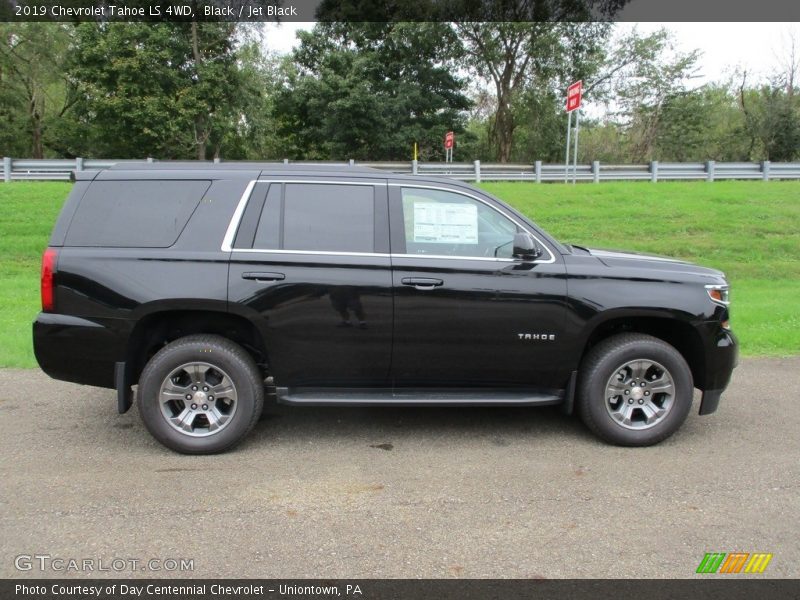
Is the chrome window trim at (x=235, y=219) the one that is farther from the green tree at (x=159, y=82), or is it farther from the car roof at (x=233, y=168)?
the green tree at (x=159, y=82)

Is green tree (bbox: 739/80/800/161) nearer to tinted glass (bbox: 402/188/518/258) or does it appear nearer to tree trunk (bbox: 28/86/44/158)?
tinted glass (bbox: 402/188/518/258)

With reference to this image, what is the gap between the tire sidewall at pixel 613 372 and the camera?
4465 millimetres

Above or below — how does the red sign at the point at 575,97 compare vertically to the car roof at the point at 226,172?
above

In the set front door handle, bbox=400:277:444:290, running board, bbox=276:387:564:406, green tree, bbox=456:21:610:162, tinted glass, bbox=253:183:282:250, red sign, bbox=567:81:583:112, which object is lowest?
running board, bbox=276:387:564:406

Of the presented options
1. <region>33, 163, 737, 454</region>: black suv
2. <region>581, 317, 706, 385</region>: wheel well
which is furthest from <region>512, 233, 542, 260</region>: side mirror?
<region>581, 317, 706, 385</region>: wheel well

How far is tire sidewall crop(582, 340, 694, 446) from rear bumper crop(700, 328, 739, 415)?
21cm

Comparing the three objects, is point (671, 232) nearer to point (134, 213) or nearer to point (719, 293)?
point (719, 293)

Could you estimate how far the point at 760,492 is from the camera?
12.5 ft

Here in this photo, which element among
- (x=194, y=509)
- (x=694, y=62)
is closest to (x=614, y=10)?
(x=694, y=62)

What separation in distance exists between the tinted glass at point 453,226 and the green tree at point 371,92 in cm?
2614

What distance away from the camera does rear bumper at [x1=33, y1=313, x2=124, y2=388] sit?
4297 mm

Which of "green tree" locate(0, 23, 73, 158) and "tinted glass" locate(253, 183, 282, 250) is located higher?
"green tree" locate(0, 23, 73, 158)

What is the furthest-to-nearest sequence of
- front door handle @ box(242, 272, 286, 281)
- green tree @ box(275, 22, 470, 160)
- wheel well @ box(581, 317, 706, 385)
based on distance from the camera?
1. green tree @ box(275, 22, 470, 160)
2. wheel well @ box(581, 317, 706, 385)
3. front door handle @ box(242, 272, 286, 281)

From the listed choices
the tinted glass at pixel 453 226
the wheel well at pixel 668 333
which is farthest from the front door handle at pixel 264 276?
the wheel well at pixel 668 333
